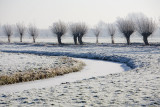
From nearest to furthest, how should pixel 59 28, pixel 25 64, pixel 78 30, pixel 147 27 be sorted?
pixel 25 64
pixel 147 27
pixel 78 30
pixel 59 28

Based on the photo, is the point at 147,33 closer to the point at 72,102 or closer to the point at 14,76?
the point at 14,76

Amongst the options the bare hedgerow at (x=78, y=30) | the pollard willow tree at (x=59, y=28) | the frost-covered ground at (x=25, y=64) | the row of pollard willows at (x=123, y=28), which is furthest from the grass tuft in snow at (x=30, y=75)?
the pollard willow tree at (x=59, y=28)

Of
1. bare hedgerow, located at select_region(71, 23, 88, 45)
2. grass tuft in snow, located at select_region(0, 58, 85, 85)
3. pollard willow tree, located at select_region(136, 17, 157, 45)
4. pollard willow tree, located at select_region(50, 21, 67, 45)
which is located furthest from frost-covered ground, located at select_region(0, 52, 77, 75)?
pollard willow tree, located at select_region(50, 21, 67, 45)

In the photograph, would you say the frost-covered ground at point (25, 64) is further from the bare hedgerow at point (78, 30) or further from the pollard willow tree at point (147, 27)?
the bare hedgerow at point (78, 30)

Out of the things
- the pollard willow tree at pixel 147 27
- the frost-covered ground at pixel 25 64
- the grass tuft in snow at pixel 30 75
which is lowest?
the grass tuft in snow at pixel 30 75

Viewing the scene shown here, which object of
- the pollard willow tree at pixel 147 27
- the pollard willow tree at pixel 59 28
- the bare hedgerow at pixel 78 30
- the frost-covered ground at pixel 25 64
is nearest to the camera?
the frost-covered ground at pixel 25 64

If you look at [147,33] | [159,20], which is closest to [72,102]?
[147,33]

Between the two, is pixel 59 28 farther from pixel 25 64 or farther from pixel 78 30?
pixel 25 64

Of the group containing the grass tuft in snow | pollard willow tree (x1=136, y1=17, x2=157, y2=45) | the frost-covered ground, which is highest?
pollard willow tree (x1=136, y1=17, x2=157, y2=45)

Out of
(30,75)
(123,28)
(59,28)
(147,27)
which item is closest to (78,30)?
(59,28)

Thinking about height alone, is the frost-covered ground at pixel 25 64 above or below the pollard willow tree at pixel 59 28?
below

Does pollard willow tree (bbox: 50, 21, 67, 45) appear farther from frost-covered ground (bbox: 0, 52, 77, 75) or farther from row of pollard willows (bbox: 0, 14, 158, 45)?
frost-covered ground (bbox: 0, 52, 77, 75)

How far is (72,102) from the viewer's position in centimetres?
767

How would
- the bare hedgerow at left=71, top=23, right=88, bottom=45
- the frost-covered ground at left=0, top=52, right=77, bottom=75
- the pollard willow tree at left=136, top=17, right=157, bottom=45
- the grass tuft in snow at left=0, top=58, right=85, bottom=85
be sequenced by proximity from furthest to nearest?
1. the bare hedgerow at left=71, top=23, right=88, bottom=45
2. the pollard willow tree at left=136, top=17, right=157, bottom=45
3. the frost-covered ground at left=0, top=52, right=77, bottom=75
4. the grass tuft in snow at left=0, top=58, right=85, bottom=85
